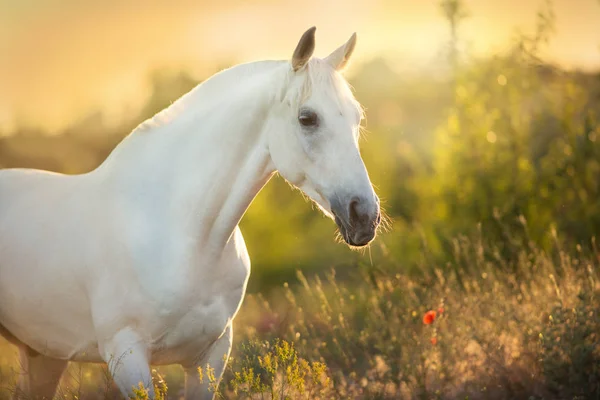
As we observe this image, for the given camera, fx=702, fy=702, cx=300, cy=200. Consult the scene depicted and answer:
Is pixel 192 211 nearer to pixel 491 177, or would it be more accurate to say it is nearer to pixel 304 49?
pixel 304 49

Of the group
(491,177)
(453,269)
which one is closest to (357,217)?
(453,269)

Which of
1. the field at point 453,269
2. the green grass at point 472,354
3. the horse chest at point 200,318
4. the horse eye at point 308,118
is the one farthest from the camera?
the field at point 453,269

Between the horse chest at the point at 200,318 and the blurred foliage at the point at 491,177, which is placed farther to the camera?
the blurred foliage at the point at 491,177

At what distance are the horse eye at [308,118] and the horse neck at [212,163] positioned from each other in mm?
237

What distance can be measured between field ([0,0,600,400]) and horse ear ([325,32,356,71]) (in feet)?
2.37

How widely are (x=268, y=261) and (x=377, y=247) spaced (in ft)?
5.38

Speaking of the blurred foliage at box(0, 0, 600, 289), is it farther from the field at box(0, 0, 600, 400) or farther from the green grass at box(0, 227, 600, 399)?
the green grass at box(0, 227, 600, 399)

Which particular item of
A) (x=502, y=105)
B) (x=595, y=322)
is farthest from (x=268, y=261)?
(x=595, y=322)

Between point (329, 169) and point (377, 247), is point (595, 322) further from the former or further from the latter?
point (377, 247)

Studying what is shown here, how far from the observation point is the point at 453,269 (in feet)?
18.4

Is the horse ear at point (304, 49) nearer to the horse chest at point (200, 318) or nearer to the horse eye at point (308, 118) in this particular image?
the horse eye at point (308, 118)

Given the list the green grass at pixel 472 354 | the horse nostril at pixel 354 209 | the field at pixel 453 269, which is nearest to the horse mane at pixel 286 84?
the horse nostril at pixel 354 209

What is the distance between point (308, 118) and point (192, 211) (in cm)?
73

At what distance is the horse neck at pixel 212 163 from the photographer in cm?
329
